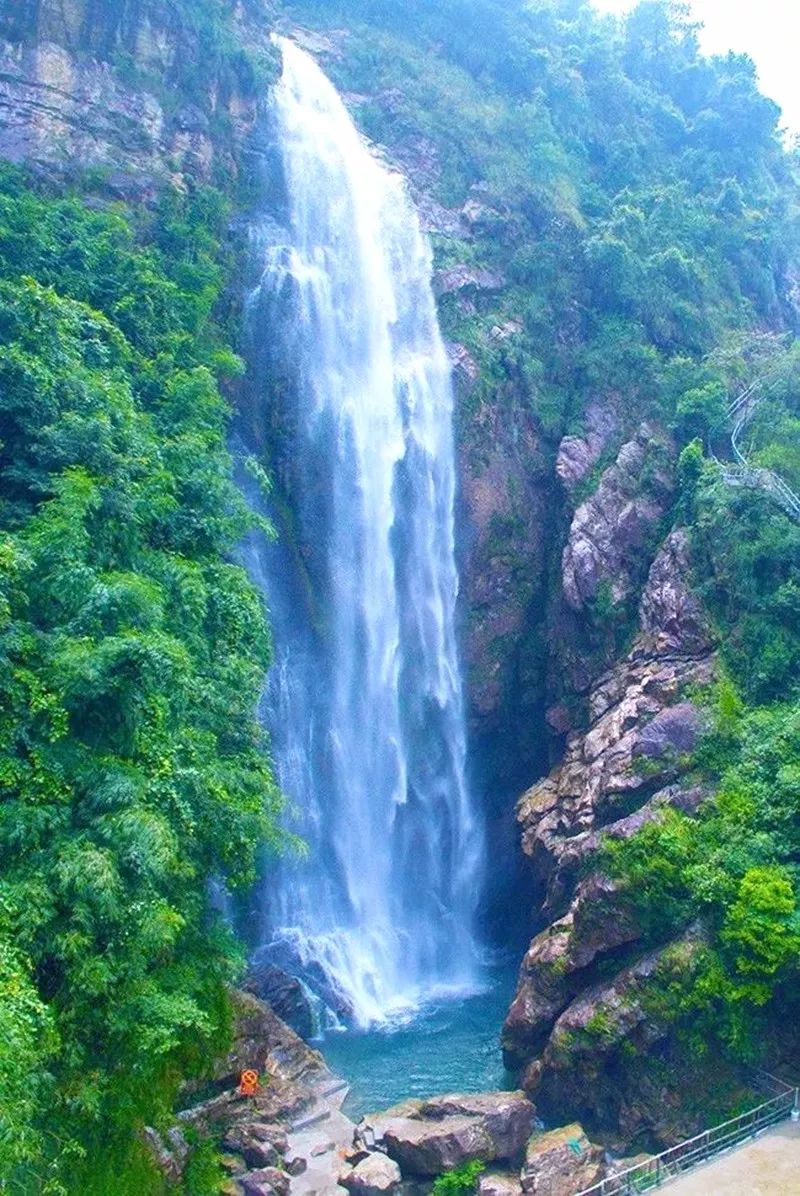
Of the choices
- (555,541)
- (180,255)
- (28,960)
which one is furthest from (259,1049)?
(180,255)

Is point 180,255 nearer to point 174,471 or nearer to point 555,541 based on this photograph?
point 174,471

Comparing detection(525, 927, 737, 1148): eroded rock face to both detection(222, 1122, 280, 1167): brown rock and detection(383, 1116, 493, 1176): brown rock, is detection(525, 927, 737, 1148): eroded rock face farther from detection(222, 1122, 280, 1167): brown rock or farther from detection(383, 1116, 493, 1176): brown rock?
detection(222, 1122, 280, 1167): brown rock

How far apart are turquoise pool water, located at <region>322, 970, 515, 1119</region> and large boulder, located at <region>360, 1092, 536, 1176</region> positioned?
1327mm

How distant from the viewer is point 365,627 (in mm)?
23172

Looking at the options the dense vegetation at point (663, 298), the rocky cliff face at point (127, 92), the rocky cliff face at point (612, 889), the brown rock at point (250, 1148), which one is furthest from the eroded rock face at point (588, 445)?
the brown rock at point (250, 1148)

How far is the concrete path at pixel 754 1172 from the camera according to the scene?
37.3ft

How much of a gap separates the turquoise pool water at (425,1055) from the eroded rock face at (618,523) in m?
9.90

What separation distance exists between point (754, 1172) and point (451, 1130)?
419 centimetres

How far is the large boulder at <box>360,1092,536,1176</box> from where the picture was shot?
43.2 feet

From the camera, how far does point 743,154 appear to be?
33188mm

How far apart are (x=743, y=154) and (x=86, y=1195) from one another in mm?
36425

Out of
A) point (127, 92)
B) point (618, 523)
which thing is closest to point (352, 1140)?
point (618, 523)

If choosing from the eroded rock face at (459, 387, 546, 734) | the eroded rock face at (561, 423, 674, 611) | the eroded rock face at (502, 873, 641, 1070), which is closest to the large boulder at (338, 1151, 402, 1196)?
the eroded rock face at (502, 873, 641, 1070)

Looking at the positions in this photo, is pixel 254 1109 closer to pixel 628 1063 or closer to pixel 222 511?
pixel 628 1063
